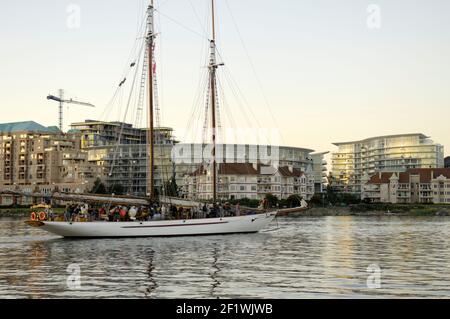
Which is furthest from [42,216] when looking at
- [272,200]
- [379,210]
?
[379,210]

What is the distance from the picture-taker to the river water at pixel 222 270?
26.3 metres

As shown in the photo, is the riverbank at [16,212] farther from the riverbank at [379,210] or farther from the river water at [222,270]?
the river water at [222,270]

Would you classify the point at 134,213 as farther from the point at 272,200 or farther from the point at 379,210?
the point at 379,210

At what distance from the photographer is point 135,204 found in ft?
221

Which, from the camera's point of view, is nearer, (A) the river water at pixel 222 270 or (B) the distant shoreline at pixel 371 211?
Result: (A) the river water at pixel 222 270

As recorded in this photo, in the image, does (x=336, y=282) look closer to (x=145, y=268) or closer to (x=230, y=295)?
(x=230, y=295)

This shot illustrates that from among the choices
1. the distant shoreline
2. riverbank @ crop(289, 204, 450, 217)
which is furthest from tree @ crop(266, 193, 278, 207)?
riverbank @ crop(289, 204, 450, 217)

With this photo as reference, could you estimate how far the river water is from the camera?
26.3m

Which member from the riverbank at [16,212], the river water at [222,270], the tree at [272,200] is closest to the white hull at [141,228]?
the river water at [222,270]

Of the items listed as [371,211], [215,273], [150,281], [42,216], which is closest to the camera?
[150,281]

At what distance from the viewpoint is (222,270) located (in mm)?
34281

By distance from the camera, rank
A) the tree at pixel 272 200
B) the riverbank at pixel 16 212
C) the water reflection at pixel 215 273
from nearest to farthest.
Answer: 1. the water reflection at pixel 215 273
2. the riverbank at pixel 16 212
3. the tree at pixel 272 200
